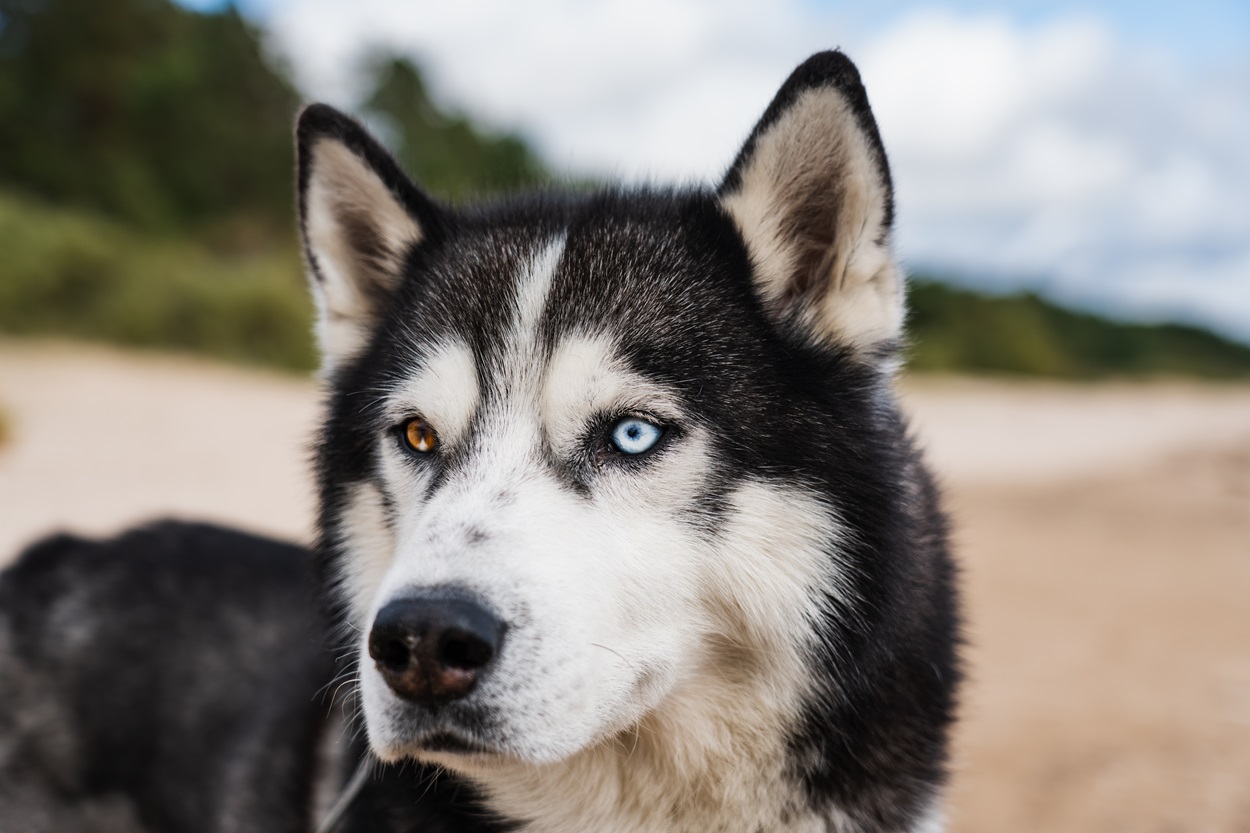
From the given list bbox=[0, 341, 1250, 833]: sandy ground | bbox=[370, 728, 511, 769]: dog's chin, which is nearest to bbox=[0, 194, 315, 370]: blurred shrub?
bbox=[0, 341, 1250, 833]: sandy ground

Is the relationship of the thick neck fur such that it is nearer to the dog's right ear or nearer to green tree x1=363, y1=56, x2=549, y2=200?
the dog's right ear

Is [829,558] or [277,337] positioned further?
[277,337]

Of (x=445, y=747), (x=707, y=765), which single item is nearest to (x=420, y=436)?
(x=445, y=747)

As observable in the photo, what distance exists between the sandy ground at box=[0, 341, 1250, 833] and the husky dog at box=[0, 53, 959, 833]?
64 centimetres

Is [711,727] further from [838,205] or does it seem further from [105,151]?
[105,151]

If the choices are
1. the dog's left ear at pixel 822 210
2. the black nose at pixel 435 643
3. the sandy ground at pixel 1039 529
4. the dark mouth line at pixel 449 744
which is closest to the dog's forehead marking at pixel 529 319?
the dog's left ear at pixel 822 210

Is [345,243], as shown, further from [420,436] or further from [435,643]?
[435,643]

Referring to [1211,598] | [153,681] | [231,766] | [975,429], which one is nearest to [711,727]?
[231,766]

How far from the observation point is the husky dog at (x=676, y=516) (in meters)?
2.16

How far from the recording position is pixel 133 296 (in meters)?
21.0

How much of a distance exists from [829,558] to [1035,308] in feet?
115

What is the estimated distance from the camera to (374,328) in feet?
10.2

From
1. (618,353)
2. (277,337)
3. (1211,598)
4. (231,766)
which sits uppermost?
(618,353)

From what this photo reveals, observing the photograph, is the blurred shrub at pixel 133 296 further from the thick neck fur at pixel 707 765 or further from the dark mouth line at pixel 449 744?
the dark mouth line at pixel 449 744
